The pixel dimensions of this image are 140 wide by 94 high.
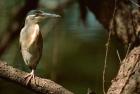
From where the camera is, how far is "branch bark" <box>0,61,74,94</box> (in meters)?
2.74

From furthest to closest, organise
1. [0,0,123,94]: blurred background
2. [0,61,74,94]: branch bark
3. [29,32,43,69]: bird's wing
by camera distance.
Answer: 1. [0,0,123,94]: blurred background
2. [29,32,43,69]: bird's wing
3. [0,61,74,94]: branch bark

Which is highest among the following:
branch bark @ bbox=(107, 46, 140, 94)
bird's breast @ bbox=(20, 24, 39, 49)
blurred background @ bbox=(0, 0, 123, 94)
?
bird's breast @ bbox=(20, 24, 39, 49)

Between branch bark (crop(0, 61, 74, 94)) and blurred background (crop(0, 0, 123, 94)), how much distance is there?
88 cm

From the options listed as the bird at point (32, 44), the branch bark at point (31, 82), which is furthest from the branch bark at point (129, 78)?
the bird at point (32, 44)

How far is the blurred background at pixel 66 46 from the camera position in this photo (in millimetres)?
A: 3835

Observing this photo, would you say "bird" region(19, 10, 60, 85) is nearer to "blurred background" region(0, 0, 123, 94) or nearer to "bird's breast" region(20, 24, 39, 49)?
"bird's breast" region(20, 24, 39, 49)

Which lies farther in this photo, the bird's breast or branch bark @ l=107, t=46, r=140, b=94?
the bird's breast

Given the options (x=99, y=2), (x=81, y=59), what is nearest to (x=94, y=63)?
(x=81, y=59)

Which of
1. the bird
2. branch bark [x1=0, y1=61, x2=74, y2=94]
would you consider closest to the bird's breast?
the bird

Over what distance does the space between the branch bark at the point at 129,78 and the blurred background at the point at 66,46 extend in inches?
23.7

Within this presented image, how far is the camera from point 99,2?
12.8ft

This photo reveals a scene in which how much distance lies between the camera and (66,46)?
4.04 m

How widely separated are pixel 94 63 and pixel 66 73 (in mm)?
207

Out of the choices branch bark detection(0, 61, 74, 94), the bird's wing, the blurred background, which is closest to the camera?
branch bark detection(0, 61, 74, 94)
